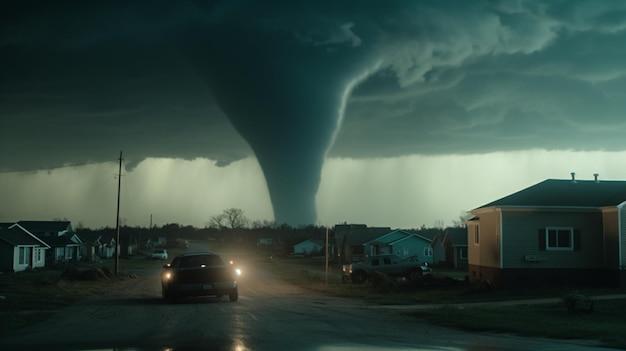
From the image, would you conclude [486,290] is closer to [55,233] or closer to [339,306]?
[339,306]

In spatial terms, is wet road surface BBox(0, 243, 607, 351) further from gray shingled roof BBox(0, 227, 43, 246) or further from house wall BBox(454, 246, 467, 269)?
house wall BBox(454, 246, 467, 269)

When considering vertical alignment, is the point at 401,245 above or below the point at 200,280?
above

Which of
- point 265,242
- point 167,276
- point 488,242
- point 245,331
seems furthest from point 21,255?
point 265,242

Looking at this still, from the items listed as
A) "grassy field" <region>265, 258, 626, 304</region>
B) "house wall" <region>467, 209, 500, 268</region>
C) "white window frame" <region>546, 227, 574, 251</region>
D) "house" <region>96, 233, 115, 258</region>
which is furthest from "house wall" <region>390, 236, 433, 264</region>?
"house" <region>96, 233, 115, 258</region>

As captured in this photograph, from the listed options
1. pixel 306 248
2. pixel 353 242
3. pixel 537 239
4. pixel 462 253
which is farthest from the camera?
pixel 306 248

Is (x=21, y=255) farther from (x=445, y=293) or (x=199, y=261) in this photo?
(x=445, y=293)

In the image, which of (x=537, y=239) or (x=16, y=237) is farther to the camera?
(x=16, y=237)

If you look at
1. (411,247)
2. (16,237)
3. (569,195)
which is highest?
(569,195)
